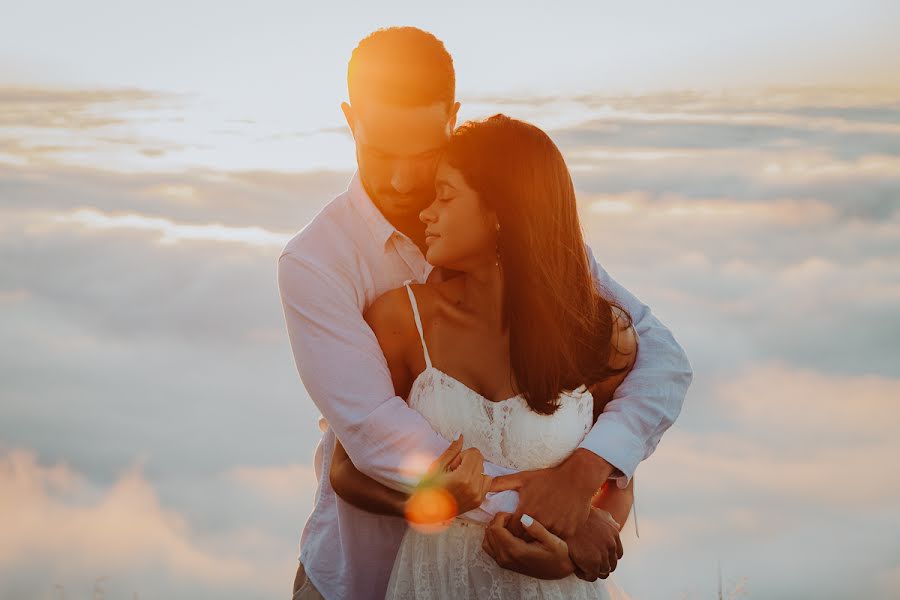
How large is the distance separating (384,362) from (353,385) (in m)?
0.17

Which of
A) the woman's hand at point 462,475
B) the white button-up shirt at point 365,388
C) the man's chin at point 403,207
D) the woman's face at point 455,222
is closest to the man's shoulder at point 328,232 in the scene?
the white button-up shirt at point 365,388

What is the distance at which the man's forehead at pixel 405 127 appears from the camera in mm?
4773

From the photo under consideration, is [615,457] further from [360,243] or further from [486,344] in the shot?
[360,243]

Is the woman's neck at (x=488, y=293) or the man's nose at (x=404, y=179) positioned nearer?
the woman's neck at (x=488, y=293)

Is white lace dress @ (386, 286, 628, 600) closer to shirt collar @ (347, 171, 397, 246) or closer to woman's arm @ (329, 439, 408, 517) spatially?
woman's arm @ (329, 439, 408, 517)

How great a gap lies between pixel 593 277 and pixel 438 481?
4.70ft

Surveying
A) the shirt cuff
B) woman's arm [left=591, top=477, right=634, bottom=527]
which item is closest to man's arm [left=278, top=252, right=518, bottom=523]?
the shirt cuff

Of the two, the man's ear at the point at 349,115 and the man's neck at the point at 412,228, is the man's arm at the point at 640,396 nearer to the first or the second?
the man's neck at the point at 412,228

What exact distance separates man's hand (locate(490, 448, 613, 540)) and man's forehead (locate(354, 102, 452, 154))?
5.13 ft

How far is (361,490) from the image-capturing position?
4379 millimetres

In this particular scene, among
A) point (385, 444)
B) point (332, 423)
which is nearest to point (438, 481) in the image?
point (385, 444)

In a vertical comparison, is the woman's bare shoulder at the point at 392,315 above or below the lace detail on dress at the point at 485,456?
above

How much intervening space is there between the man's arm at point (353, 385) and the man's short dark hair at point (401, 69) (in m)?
0.93

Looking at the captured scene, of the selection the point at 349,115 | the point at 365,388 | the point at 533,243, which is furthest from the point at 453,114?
the point at 365,388
